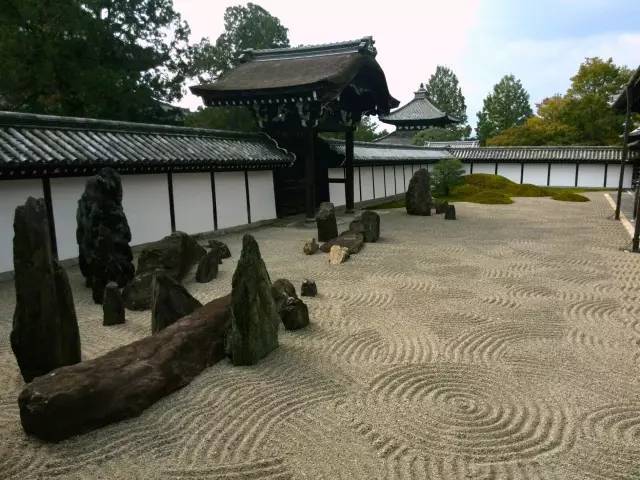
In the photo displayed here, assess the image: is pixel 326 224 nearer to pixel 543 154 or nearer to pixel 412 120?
pixel 543 154

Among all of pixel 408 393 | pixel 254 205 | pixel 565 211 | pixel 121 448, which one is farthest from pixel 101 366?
pixel 565 211

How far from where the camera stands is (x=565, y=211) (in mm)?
23031

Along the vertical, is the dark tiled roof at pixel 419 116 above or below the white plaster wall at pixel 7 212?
above

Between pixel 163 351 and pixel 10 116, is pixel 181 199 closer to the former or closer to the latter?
pixel 10 116

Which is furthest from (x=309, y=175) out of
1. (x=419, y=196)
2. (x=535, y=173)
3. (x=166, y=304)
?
(x=535, y=173)

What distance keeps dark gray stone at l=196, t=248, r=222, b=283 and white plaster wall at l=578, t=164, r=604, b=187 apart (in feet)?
112

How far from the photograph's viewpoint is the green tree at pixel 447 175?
3023cm

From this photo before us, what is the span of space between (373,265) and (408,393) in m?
6.92

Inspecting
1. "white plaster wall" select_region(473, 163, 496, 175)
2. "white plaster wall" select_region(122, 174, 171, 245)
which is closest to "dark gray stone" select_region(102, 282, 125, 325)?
"white plaster wall" select_region(122, 174, 171, 245)

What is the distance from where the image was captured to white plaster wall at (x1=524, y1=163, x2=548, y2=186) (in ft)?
125

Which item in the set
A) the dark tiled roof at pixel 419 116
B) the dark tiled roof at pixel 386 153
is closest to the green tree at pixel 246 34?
the dark tiled roof at pixel 419 116

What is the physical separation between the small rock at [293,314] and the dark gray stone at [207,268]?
372cm

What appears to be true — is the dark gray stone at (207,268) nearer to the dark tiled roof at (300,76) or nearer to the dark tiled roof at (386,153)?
the dark tiled roof at (300,76)

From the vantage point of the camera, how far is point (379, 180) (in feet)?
98.9
